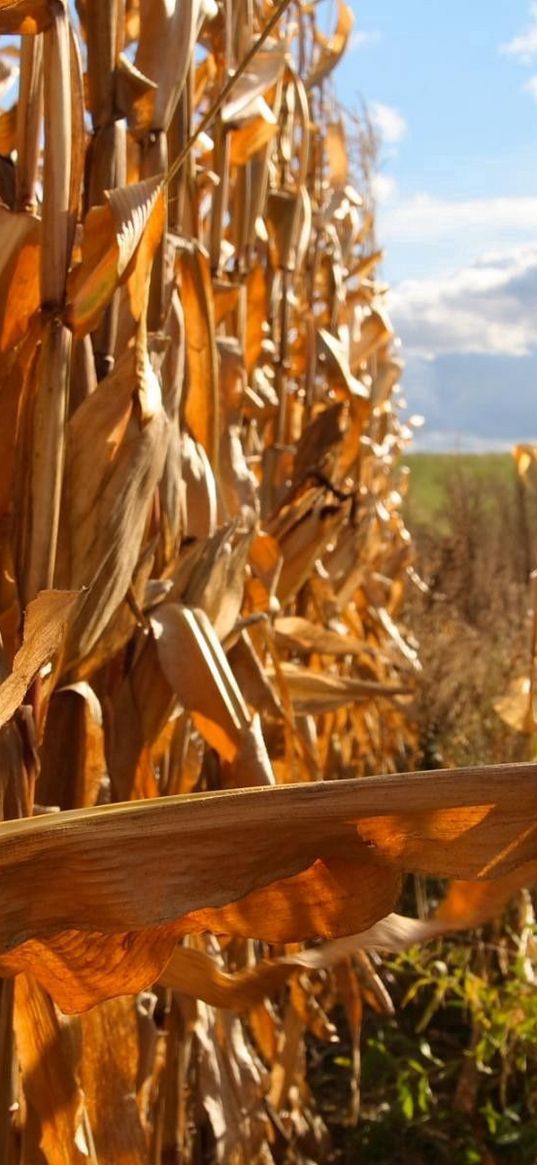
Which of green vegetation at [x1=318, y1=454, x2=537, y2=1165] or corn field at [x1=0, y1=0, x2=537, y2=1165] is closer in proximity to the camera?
corn field at [x1=0, y1=0, x2=537, y2=1165]

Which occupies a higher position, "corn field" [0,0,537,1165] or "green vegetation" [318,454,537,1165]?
"corn field" [0,0,537,1165]

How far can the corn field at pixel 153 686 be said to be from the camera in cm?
40

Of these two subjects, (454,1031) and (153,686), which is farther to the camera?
(454,1031)

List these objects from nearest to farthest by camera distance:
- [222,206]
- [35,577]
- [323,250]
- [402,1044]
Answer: [35,577], [222,206], [402,1044], [323,250]

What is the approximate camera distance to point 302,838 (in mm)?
407

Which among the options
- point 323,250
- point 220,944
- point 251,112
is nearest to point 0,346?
point 251,112

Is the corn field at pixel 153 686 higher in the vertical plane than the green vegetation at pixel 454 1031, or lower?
higher

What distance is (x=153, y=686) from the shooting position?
0.75m

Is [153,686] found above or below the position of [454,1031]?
above

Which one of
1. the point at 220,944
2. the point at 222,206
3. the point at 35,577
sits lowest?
the point at 220,944

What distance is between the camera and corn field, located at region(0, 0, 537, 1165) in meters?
0.40

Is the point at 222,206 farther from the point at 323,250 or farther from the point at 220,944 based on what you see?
the point at 323,250

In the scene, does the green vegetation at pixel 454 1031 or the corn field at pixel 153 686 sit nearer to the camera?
the corn field at pixel 153 686

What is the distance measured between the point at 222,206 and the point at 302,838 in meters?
0.71
